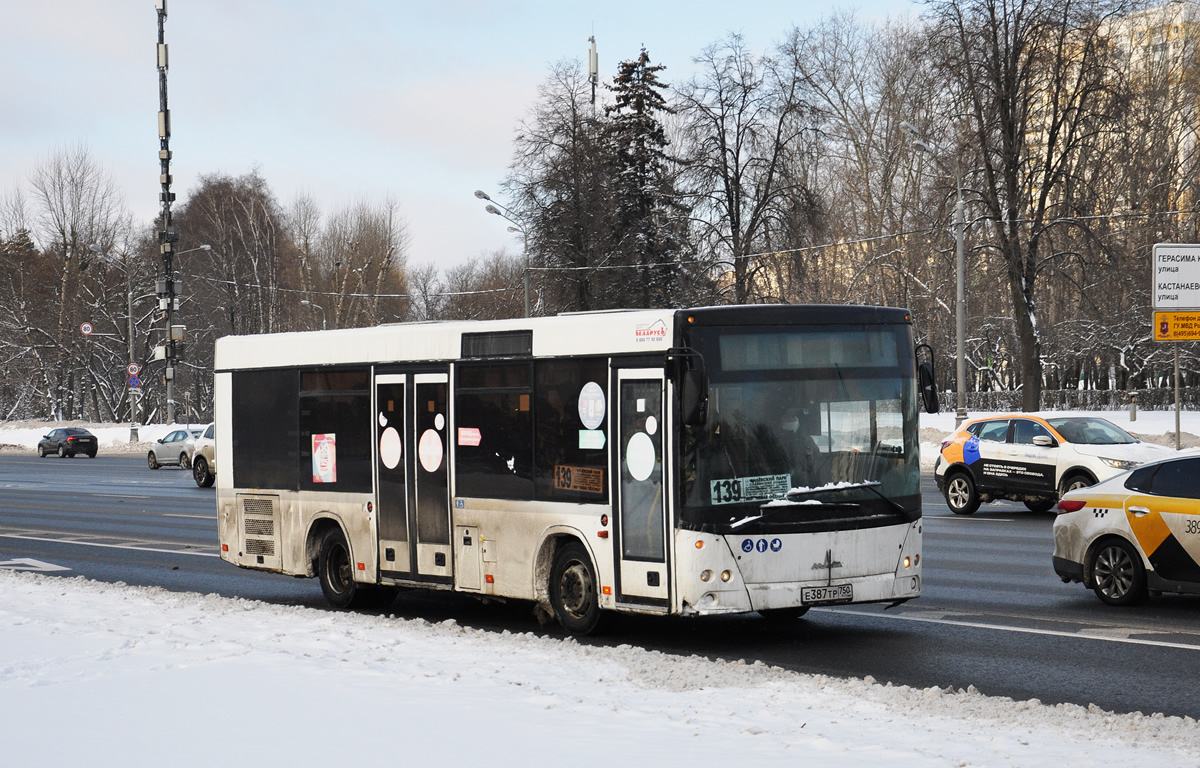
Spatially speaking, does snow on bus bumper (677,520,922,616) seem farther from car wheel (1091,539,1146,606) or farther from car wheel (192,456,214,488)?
car wheel (192,456,214,488)

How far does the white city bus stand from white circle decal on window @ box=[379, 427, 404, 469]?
0.06 ft

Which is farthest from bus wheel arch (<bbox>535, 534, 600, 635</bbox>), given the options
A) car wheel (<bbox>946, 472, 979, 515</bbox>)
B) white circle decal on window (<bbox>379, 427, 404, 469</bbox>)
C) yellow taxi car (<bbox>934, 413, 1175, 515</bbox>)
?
car wheel (<bbox>946, 472, 979, 515</bbox>)

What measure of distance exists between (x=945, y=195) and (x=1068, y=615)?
117 ft

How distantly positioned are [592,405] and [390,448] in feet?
8.42

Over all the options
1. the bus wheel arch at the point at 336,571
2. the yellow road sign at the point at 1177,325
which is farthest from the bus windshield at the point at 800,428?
the yellow road sign at the point at 1177,325

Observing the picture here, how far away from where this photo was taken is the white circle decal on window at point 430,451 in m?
12.1

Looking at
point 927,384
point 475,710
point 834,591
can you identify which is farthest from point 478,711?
point 927,384

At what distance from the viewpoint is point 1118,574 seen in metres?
12.2

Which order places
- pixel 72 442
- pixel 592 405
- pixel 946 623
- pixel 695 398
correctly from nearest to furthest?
pixel 695 398
pixel 592 405
pixel 946 623
pixel 72 442

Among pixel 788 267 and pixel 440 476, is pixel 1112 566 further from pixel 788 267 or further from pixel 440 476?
pixel 788 267

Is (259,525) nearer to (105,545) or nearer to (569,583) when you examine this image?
(569,583)

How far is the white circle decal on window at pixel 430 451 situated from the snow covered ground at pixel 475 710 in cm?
210

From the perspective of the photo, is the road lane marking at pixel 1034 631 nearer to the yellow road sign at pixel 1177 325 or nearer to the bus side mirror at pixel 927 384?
the bus side mirror at pixel 927 384

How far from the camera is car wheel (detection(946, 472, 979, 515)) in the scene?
2250cm
